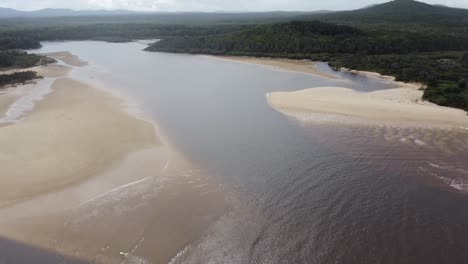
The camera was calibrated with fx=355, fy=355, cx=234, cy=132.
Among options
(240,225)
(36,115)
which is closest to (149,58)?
(36,115)

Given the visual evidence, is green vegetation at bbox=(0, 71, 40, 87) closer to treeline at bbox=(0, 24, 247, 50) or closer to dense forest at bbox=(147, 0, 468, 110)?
dense forest at bbox=(147, 0, 468, 110)

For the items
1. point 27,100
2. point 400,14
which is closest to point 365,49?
point 27,100

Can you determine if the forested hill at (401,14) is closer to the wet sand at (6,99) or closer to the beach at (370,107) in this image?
the beach at (370,107)

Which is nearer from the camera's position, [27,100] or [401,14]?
[27,100]

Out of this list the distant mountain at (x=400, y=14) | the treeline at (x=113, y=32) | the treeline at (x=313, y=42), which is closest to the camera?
the treeline at (x=313, y=42)

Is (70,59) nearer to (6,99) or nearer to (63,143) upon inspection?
(6,99)

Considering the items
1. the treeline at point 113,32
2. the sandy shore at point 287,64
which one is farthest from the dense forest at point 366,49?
the treeline at point 113,32
